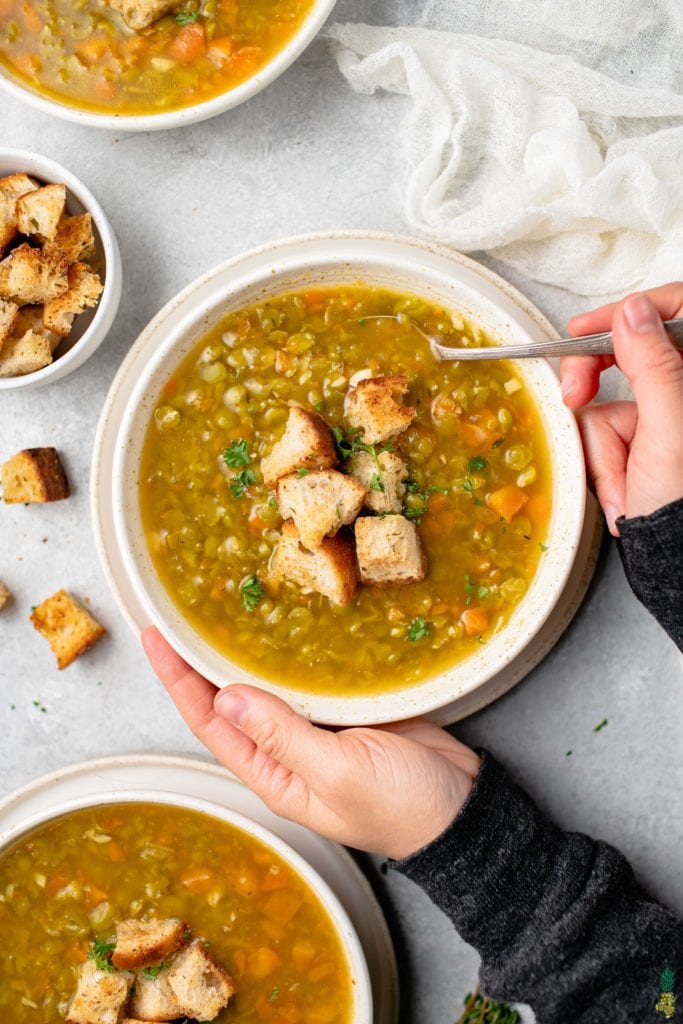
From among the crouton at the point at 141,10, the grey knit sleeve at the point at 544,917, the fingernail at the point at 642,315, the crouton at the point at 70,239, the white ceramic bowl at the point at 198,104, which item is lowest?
the grey knit sleeve at the point at 544,917

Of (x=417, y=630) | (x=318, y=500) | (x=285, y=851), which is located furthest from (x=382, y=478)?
(x=285, y=851)

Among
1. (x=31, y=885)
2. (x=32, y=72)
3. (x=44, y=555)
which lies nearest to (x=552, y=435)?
(x=44, y=555)

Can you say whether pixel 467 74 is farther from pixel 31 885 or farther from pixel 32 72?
pixel 31 885

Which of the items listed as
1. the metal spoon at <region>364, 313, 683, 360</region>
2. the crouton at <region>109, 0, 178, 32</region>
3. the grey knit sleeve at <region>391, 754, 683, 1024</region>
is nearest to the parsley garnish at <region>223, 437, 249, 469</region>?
the metal spoon at <region>364, 313, 683, 360</region>

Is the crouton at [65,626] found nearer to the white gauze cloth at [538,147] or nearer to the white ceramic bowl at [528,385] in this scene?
the white ceramic bowl at [528,385]

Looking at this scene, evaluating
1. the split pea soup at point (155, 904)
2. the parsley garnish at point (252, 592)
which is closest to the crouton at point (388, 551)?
the parsley garnish at point (252, 592)

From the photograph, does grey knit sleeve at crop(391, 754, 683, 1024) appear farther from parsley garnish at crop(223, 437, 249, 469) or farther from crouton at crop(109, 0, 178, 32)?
crouton at crop(109, 0, 178, 32)
